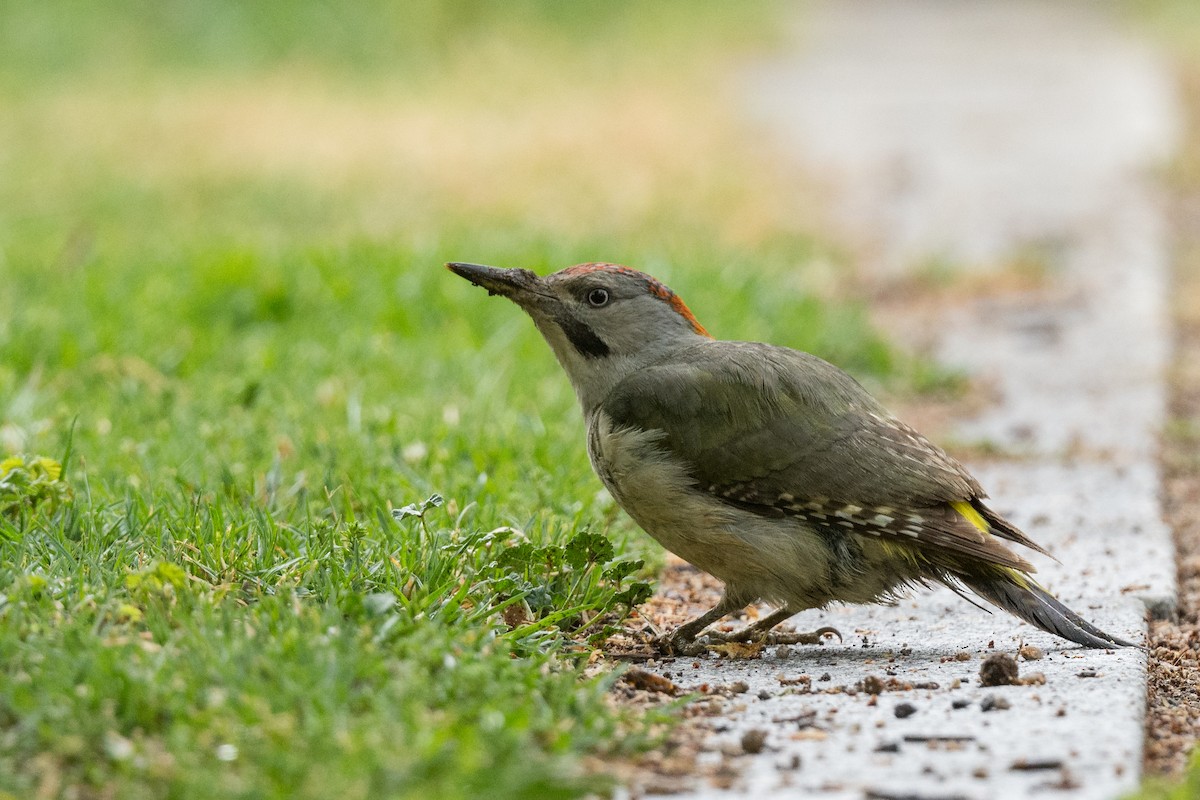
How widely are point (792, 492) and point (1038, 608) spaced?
0.67m

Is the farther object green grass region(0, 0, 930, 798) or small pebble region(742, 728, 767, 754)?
small pebble region(742, 728, 767, 754)

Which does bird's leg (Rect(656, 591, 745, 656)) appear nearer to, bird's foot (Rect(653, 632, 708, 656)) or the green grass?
bird's foot (Rect(653, 632, 708, 656))

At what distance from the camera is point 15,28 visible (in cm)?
1560

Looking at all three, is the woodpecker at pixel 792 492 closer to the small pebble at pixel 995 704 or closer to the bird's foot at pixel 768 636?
the bird's foot at pixel 768 636

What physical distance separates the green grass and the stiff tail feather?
3.05 ft

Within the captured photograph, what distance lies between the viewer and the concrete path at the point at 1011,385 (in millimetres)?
3441

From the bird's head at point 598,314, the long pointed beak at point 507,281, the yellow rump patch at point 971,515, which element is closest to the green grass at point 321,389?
the bird's head at point 598,314

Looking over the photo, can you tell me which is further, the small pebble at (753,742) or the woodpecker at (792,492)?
the woodpecker at (792,492)

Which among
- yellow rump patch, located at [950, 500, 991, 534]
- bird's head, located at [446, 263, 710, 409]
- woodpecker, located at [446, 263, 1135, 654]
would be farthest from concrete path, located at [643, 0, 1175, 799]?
bird's head, located at [446, 263, 710, 409]

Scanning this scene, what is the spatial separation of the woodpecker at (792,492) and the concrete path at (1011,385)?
0.61ft

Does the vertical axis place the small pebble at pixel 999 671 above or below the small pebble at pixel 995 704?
above

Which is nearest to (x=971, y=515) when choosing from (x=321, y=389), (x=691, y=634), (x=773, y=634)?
(x=773, y=634)

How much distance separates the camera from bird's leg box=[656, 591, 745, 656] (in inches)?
169

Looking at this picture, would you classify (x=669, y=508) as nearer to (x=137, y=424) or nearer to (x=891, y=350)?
(x=137, y=424)
